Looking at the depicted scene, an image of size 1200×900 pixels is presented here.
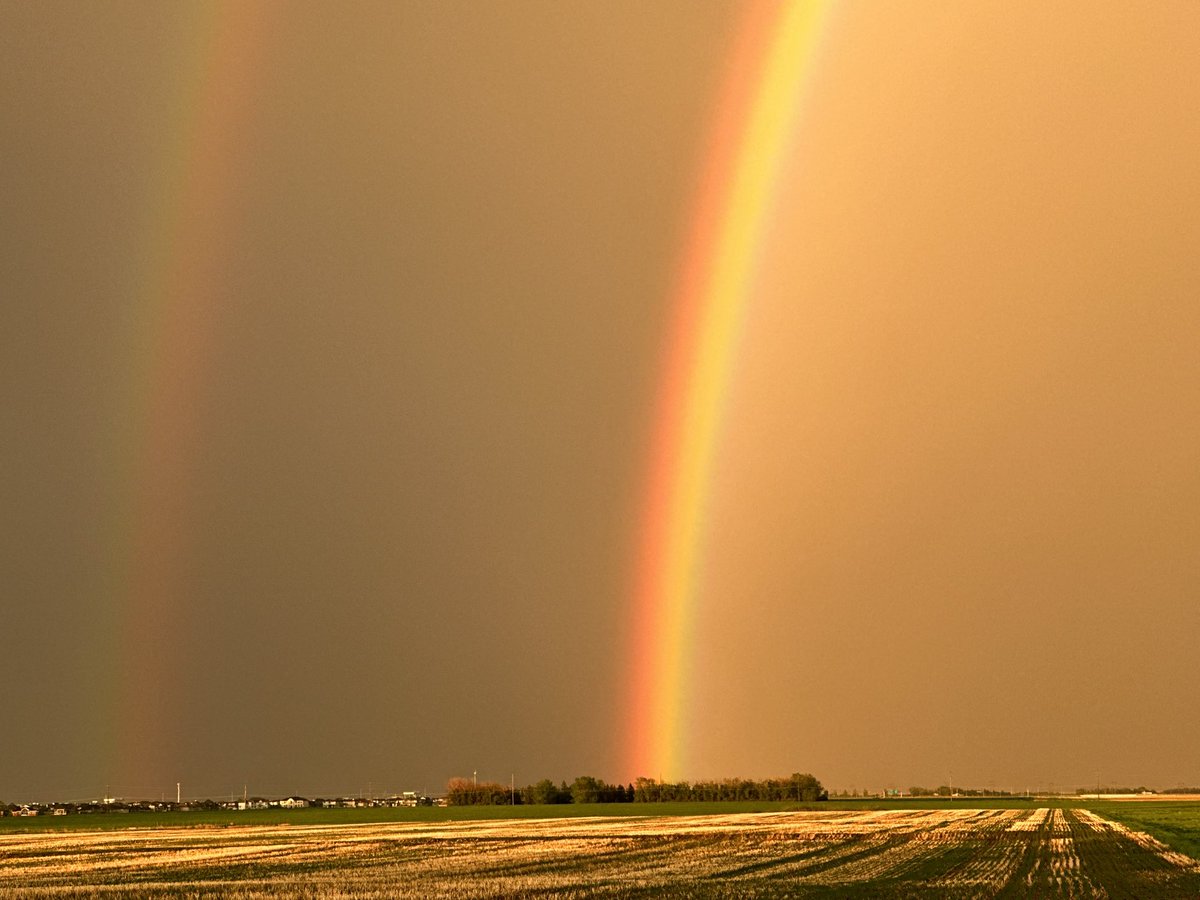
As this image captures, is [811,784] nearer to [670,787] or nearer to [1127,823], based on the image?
[670,787]

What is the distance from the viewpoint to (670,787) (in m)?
194

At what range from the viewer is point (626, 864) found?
45.0 meters

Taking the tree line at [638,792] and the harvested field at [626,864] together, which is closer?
the harvested field at [626,864]

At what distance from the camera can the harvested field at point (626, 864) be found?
35.2 meters

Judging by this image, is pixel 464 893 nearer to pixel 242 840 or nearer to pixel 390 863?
pixel 390 863

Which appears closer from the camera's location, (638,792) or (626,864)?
(626,864)

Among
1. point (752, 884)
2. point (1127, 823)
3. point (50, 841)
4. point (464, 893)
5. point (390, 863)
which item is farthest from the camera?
point (1127, 823)

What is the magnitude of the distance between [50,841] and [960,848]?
50978mm

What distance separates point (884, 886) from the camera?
35.7 meters

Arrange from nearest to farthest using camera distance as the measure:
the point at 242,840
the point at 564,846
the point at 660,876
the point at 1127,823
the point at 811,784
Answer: the point at 660,876 < the point at 564,846 < the point at 242,840 < the point at 1127,823 < the point at 811,784

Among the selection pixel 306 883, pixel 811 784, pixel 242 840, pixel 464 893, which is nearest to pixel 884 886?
pixel 464 893

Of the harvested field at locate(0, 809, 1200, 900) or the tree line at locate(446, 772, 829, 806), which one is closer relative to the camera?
the harvested field at locate(0, 809, 1200, 900)

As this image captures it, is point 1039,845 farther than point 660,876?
Yes

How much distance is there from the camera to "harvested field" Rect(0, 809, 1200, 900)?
1384 inches
